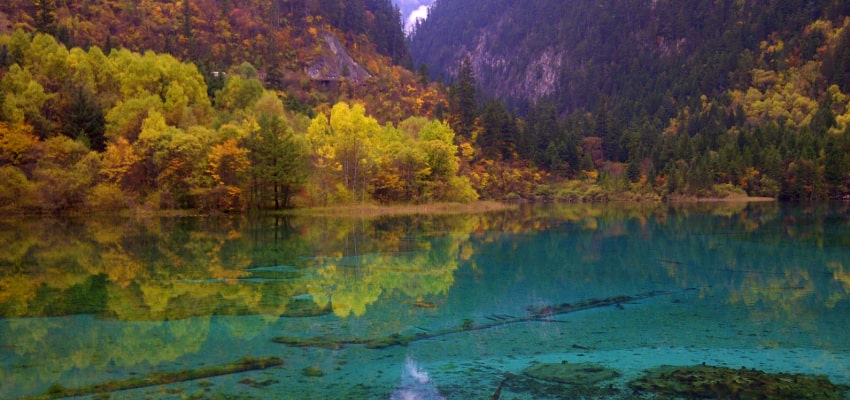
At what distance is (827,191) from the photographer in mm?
96125

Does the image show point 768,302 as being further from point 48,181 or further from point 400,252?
point 48,181

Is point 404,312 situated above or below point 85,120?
below

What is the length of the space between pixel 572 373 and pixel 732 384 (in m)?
2.62

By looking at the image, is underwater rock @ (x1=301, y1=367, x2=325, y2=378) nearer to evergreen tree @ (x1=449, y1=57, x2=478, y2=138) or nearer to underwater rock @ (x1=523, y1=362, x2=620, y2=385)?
underwater rock @ (x1=523, y1=362, x2=620, y2=385)

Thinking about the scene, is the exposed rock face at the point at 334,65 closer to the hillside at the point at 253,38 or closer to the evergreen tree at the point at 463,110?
the hillside at the point at 253,38

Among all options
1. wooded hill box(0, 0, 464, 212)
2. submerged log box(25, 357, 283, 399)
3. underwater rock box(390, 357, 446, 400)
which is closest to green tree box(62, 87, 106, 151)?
wooded hill box(0, 0, 464, 212)

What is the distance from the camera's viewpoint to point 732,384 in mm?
10602

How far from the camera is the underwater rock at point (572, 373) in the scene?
10.9 m

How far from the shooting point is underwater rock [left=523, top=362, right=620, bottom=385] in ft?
35.7

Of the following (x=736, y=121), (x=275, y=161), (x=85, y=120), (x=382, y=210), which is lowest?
(x=382, y=210)

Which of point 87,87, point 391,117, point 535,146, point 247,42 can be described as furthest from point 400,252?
point 247,42

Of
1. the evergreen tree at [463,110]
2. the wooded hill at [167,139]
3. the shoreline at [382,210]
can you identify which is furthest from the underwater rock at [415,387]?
the evergreen tree at [463,110]

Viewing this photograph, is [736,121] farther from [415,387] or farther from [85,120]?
[415,387]

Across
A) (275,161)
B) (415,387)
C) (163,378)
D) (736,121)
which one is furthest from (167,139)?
(736,121)
